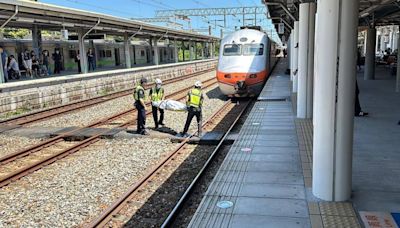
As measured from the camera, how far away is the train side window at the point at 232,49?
1722 centimetres

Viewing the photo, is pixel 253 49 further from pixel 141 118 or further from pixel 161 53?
pixel 161 53

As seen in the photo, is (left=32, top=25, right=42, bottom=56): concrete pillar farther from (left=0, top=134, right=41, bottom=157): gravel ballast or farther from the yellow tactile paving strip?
the yellow tactile paving strip

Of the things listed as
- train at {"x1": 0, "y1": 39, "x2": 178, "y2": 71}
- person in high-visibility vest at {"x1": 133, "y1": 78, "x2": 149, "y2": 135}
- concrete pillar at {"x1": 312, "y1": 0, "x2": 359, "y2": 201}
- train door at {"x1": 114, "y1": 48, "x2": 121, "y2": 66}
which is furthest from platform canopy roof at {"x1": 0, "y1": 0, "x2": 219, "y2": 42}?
train door at {"x1": 114, "y1": 48, "x2": 121, "y2": 66}

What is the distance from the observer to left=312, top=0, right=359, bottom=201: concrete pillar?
461cm

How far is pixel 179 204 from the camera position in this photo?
5.71m

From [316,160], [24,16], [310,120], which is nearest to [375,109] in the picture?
[310,120]

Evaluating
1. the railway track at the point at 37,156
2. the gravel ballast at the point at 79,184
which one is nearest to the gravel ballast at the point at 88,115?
the railway track at the point at 37,156

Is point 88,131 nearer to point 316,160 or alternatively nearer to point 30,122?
point 30,122

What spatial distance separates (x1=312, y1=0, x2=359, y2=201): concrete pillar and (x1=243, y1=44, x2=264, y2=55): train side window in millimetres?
12303

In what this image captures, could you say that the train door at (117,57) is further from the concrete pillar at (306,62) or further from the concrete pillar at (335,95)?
the concrete pillar at (335,95)

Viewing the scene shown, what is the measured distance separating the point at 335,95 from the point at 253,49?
1271 cm

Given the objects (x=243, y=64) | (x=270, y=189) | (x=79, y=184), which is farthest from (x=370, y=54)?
(x=79, y=184)

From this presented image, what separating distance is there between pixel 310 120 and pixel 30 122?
8577 millimetres

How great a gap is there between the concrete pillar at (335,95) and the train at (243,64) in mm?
11215
